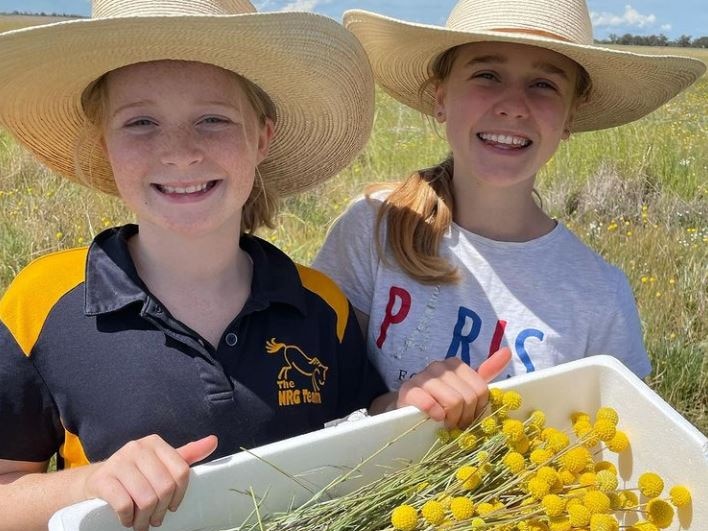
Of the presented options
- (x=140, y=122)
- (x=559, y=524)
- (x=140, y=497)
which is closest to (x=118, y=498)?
(x=140, y=497)

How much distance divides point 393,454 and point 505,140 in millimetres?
908

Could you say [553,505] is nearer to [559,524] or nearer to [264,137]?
[559,524]

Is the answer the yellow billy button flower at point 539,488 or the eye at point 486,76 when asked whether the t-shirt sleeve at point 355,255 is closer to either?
the eye at point 486,76

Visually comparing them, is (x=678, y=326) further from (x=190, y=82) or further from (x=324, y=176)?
(x=190, y=82)

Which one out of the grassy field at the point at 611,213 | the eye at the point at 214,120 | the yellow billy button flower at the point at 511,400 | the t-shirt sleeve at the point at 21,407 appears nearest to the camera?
the yellow billy button flower at the point at 511,400

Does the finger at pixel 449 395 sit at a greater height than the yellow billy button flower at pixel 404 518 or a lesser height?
greater

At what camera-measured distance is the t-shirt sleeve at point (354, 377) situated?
1578 millimetres

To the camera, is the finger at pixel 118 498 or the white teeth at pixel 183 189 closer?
the finger at pixel 118 498

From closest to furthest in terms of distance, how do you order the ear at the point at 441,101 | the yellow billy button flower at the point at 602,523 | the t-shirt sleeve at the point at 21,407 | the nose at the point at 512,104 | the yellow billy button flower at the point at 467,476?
the yellow billy button flower at the point at 602,523 → the yellow billy button flower at the point at 467,476 → the t-shirt sleeve at the point at 21,407 → the nose at the point at 512,104 → the ear at the point at 441,101

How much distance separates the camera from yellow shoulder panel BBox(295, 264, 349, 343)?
158 centimetres

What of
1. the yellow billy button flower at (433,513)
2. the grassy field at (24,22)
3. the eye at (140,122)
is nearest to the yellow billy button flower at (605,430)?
the yellow billy button flower at (433,513)

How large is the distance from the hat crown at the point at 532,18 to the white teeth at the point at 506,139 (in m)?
0.24

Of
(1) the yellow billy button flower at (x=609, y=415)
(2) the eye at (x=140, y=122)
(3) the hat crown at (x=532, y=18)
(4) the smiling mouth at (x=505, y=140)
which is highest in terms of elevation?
(3) the hat crown at (x=532, y=18)

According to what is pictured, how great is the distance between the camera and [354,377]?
5.25ft
